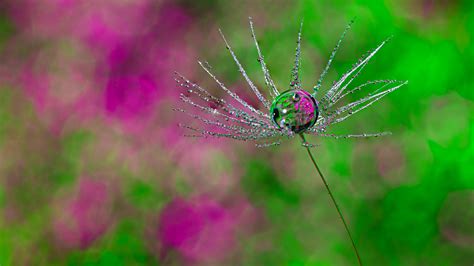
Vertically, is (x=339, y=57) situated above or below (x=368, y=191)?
above

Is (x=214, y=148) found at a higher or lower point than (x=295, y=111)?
higher

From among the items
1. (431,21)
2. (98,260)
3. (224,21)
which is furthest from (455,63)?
(98,260)

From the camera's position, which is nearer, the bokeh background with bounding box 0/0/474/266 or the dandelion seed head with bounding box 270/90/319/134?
the dandelion seed head with bounding box 270/90/319/134

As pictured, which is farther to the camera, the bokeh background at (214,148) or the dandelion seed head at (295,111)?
the bokeh background at (214,148)

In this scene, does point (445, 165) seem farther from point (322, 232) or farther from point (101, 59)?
point (101, 59)

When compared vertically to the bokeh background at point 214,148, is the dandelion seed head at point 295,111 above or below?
below
